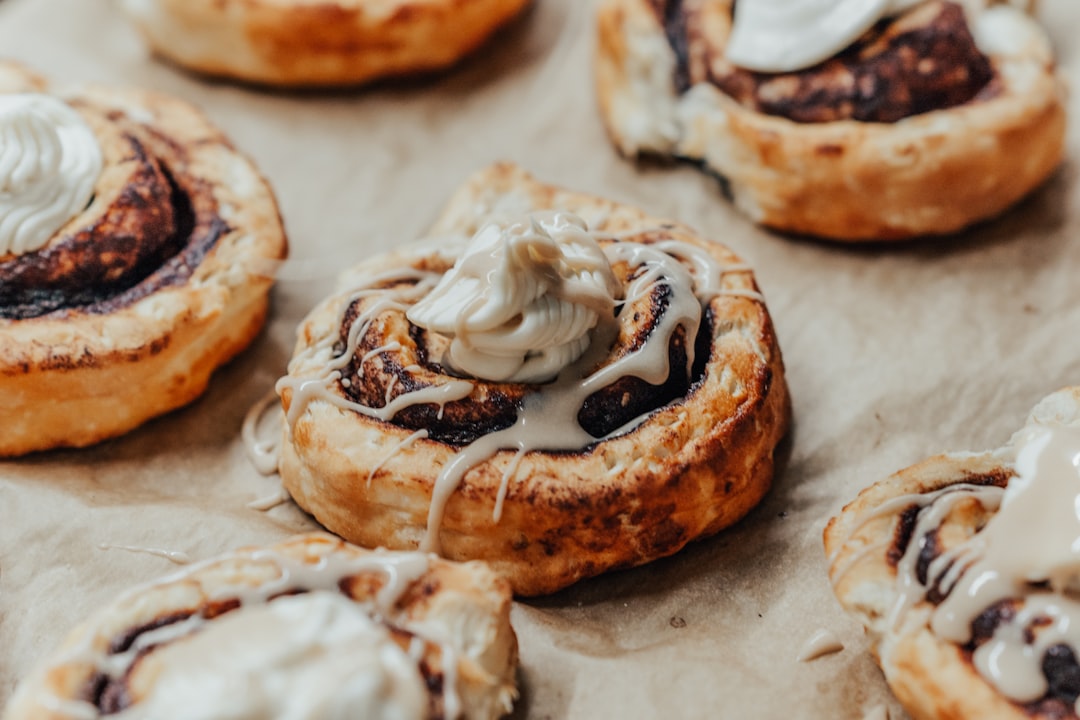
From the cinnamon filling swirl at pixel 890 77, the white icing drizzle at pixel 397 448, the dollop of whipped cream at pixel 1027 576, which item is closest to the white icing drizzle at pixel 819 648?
the dollop of whipped cream at pixel 1027 576

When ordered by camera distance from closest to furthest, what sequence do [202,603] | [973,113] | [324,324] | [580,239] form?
[202,603] → [580,239] → [324,324] → [973,113]

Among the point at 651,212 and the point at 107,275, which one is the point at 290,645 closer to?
the point at 107,275

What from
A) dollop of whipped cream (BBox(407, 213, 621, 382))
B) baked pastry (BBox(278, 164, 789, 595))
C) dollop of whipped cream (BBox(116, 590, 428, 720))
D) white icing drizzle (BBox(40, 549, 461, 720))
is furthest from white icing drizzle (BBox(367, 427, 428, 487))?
dollop of whipped cream (BBox(116, 590, 428, 720))

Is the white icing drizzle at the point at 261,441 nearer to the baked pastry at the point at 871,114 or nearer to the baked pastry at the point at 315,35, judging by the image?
Answer: the baked pastry at the point at 315,35

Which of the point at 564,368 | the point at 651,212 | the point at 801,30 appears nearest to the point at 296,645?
the point at 564,368

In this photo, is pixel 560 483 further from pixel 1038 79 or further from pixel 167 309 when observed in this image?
pixel 1038 79

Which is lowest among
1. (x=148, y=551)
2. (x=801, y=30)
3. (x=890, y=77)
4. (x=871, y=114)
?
(x=148, y=551)

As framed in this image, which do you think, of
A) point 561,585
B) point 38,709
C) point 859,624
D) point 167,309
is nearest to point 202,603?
point 38,709
